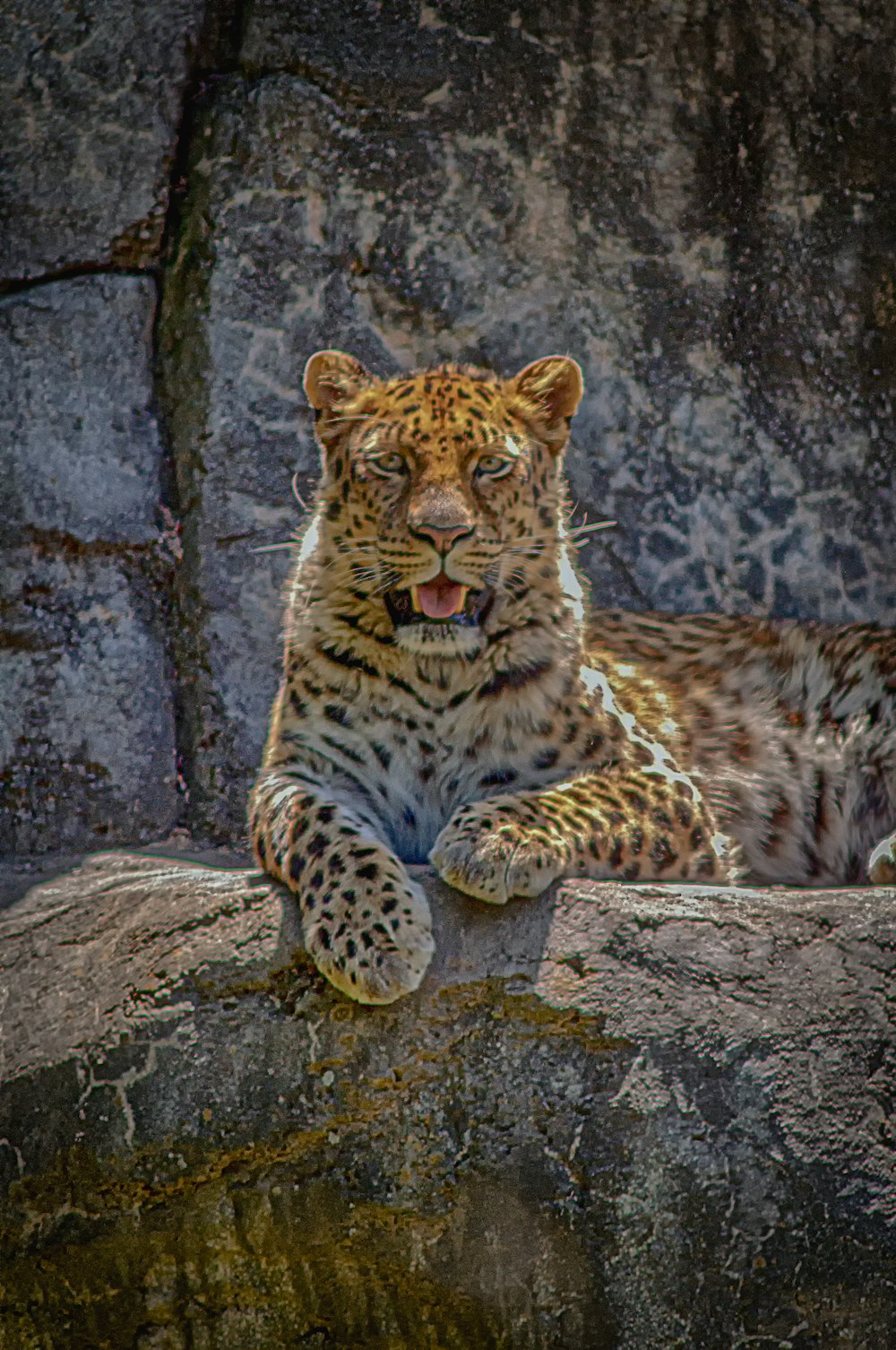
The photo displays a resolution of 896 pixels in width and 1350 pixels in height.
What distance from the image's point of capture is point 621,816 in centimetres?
493

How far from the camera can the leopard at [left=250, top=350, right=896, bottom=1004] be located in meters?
4.64

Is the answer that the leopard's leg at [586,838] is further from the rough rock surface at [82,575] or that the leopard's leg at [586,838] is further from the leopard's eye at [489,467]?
the rough rock surface at [82,575]

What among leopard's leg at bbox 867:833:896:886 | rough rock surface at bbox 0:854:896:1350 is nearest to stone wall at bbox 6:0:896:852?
leopard's leg at bbox 867:833:896:886

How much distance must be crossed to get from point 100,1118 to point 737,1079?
5.15 feet

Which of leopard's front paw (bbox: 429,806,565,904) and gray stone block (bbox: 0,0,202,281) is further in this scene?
gray stone block (bbox: 0,0,202,281)

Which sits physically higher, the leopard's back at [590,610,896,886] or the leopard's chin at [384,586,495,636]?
the leopard's chin at [384,586,495,636]

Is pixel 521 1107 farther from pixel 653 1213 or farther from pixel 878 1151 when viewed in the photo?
pixel 878 1151

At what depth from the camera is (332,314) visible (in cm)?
670

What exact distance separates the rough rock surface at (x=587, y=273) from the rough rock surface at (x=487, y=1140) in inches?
90.6

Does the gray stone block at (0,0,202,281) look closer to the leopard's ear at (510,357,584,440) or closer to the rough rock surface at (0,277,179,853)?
the rough rock surface at (0,277,179,853)

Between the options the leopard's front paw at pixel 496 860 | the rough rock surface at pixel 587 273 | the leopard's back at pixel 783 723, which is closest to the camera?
the leopard's front paw at pixel 496 860

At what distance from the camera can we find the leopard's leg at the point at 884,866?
16.6ft

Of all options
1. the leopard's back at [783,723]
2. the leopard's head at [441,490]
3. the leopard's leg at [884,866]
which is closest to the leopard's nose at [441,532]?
the leopard's head at [441,490]

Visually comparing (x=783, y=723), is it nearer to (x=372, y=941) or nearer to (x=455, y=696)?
(x=455, y=696)
